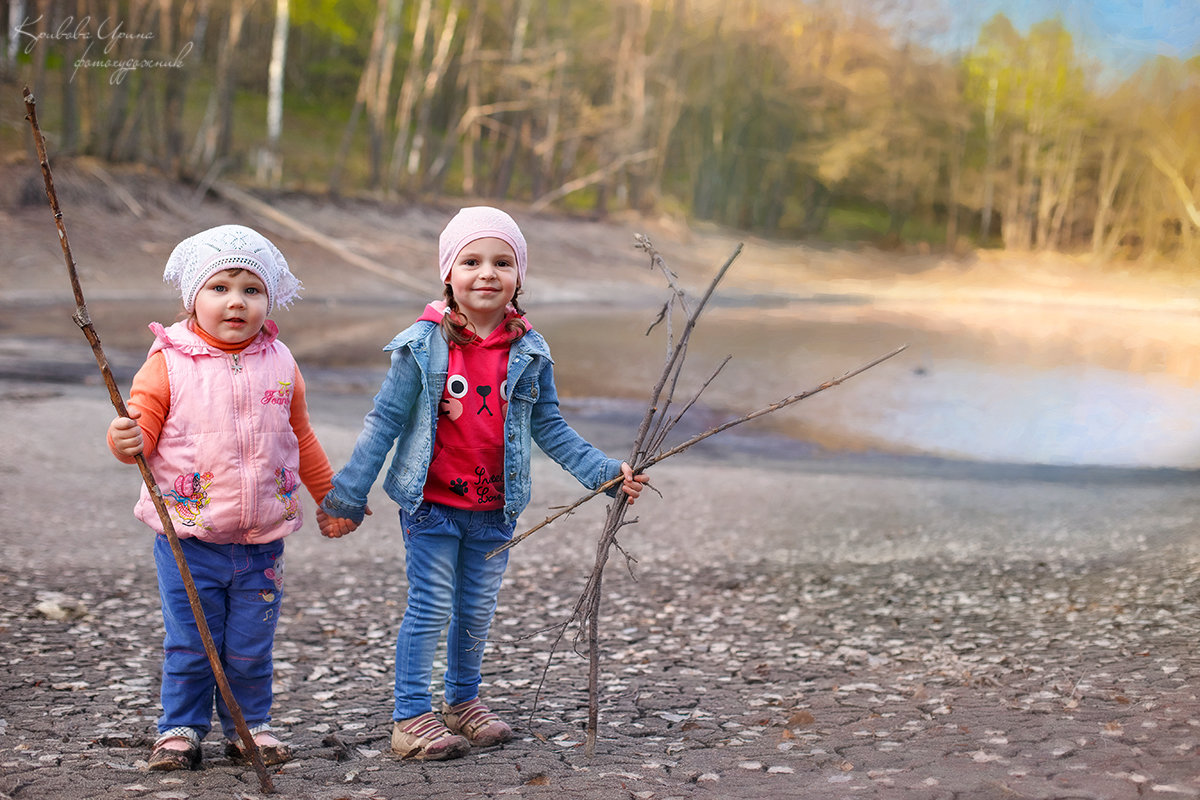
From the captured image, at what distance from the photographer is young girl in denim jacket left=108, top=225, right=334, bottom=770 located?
368cm

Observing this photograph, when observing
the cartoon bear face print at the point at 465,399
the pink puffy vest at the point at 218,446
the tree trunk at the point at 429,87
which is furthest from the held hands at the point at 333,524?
the tree trunk at the point at 429,87

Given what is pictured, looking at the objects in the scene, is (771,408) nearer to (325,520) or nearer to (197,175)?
(325,520)

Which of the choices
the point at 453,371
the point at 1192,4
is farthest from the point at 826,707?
the point at 1192,4

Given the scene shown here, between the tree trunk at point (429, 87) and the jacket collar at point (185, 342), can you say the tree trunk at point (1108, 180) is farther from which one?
the jacket collar at point (185, 342)

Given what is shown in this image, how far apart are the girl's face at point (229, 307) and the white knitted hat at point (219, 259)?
3 centimetres

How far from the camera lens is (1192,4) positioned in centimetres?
2333

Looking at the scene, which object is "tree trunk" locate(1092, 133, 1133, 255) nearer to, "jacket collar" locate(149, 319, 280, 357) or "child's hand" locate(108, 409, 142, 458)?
"jacket collar" locate(149, 319, 280, 357)

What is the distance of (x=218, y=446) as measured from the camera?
12.1 ft

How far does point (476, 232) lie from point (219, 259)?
33.6 inches

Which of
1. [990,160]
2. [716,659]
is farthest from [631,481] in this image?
[990,160]

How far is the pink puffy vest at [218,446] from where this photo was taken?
3676 millimetres

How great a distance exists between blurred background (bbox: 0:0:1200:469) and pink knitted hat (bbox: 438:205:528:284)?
1010 cm

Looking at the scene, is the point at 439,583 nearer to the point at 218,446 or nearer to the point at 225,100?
the point at 218,446

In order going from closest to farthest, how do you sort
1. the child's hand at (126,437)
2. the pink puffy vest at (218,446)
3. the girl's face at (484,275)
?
the child's hand at (126,437), the pink puffy vest at (218,446), the girl's face at (484,275)
